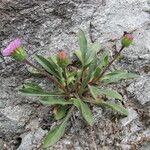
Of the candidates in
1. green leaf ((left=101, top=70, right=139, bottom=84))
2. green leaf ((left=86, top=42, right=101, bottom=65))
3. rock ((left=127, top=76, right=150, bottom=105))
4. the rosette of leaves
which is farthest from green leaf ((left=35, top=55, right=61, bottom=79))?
rock ((left=127, top=76, right=150, bottom=105))

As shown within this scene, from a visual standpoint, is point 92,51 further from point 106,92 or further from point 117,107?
point 117,107

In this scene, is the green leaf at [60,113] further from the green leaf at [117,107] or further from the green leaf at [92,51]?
the green leaf at [92,51]

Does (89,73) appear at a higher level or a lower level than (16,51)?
lower

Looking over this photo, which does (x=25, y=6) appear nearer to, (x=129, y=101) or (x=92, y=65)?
(x=92, y=65)

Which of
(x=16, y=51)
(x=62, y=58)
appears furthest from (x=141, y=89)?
A: (x=16, y=51)

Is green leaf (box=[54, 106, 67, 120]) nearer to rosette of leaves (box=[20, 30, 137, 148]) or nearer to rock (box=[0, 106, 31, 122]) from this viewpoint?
rosette of leaves (box=[20, 30, 137, 148])

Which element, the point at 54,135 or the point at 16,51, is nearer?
the point at 16,51
